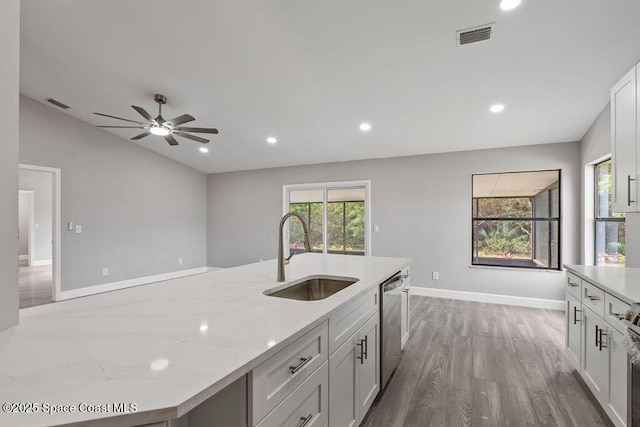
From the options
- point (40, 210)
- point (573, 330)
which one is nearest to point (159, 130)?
point (573, 330)

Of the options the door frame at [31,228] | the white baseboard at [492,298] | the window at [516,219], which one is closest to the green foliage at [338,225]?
the white baseboard at [492,298]

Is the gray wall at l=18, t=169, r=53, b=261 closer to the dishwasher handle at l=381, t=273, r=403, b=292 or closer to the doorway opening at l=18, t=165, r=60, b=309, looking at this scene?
the doorway opening at l=18, t=165, r=60, b=309

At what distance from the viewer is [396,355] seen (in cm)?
237

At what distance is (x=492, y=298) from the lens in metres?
4.44

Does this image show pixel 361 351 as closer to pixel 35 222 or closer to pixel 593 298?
pixel 593 298

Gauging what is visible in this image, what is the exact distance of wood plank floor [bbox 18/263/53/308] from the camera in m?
4.47

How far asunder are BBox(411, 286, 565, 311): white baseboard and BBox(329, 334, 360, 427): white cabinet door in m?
3.59

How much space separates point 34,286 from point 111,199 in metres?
2.25

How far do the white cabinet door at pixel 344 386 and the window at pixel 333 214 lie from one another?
3889mm

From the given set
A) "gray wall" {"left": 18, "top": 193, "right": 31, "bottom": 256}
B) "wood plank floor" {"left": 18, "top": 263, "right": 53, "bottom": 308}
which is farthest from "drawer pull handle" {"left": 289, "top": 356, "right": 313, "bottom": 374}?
"gray wall" {"left": 18, "top": 193, "right": 31, "bottom": 256}

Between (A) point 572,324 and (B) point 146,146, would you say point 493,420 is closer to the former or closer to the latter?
(A) point 572,324

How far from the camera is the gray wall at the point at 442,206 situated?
412cm

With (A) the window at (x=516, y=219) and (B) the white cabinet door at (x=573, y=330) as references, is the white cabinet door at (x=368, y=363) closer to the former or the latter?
(B) the white cabinet door at (x=573, y=330)

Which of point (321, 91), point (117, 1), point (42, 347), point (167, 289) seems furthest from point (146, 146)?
point (42, 347)
